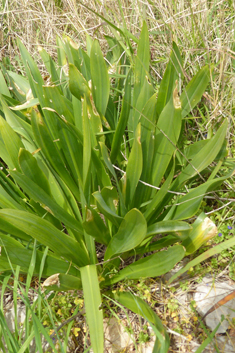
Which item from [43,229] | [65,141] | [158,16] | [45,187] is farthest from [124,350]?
[158,16]

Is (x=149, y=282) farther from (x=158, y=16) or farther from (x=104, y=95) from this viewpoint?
(x=158, y=16)

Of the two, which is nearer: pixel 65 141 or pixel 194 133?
→ pixel 65 141

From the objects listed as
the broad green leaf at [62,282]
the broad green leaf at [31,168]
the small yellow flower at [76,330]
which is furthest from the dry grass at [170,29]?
the small yellow flower at [76,330]

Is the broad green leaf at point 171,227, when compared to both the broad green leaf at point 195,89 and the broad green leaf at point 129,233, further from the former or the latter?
the broad green leaf at point 195,89

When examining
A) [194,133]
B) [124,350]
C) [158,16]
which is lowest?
[124,350]

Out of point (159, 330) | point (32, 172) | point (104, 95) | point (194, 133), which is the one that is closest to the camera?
point (159, 330)

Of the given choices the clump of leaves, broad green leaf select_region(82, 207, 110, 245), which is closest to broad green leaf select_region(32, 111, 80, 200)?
the clump of leaves

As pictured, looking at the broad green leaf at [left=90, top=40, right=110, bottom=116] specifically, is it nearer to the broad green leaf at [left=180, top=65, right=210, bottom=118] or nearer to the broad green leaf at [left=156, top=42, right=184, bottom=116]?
the broad green leaf at [left=156, top=42, right=184, bottom=116]
